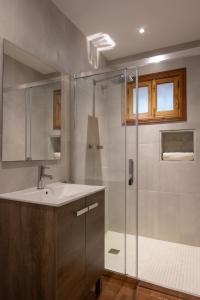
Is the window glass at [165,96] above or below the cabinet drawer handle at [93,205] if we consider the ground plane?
above

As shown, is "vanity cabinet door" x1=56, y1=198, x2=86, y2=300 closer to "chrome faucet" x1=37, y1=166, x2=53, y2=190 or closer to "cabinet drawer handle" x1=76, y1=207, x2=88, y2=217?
"cabinet drawer handle" x1=76, y1=207, x2=88, y2=217

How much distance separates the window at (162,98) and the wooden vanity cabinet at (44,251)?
5.37ft

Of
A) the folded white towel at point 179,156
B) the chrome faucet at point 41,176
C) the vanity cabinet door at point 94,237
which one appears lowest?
the vanity cabinet door at point 94,237

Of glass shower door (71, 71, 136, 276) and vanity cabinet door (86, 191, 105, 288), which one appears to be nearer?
vanity cabinet door (86, 191, 105, 288)

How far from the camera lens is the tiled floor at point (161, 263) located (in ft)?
6.10

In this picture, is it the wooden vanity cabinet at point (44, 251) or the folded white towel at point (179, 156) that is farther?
the folded white towel at point (179, 156)

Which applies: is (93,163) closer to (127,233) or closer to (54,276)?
(127,233)

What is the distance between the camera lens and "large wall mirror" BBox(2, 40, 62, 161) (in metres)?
1.47

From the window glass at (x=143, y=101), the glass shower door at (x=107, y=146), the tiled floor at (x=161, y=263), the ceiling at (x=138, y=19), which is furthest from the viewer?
the window glass at (x=143, y=101)

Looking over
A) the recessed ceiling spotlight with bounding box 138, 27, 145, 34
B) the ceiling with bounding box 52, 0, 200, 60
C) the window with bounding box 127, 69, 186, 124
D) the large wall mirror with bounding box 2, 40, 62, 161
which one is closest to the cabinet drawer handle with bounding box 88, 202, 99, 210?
the large wall mirror with bounding box 2, 40, 62, 161

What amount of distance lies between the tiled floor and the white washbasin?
0.79 metres

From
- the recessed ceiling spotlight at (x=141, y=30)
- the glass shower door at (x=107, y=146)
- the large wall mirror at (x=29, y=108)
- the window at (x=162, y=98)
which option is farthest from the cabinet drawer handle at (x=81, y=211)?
the recessed ceiling spotlight at (x=141, y=30)

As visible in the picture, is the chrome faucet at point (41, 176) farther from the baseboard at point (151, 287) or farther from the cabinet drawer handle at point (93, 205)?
the baseboard at point (151, 287)

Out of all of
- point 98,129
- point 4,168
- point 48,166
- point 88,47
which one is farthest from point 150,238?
point 88,47
